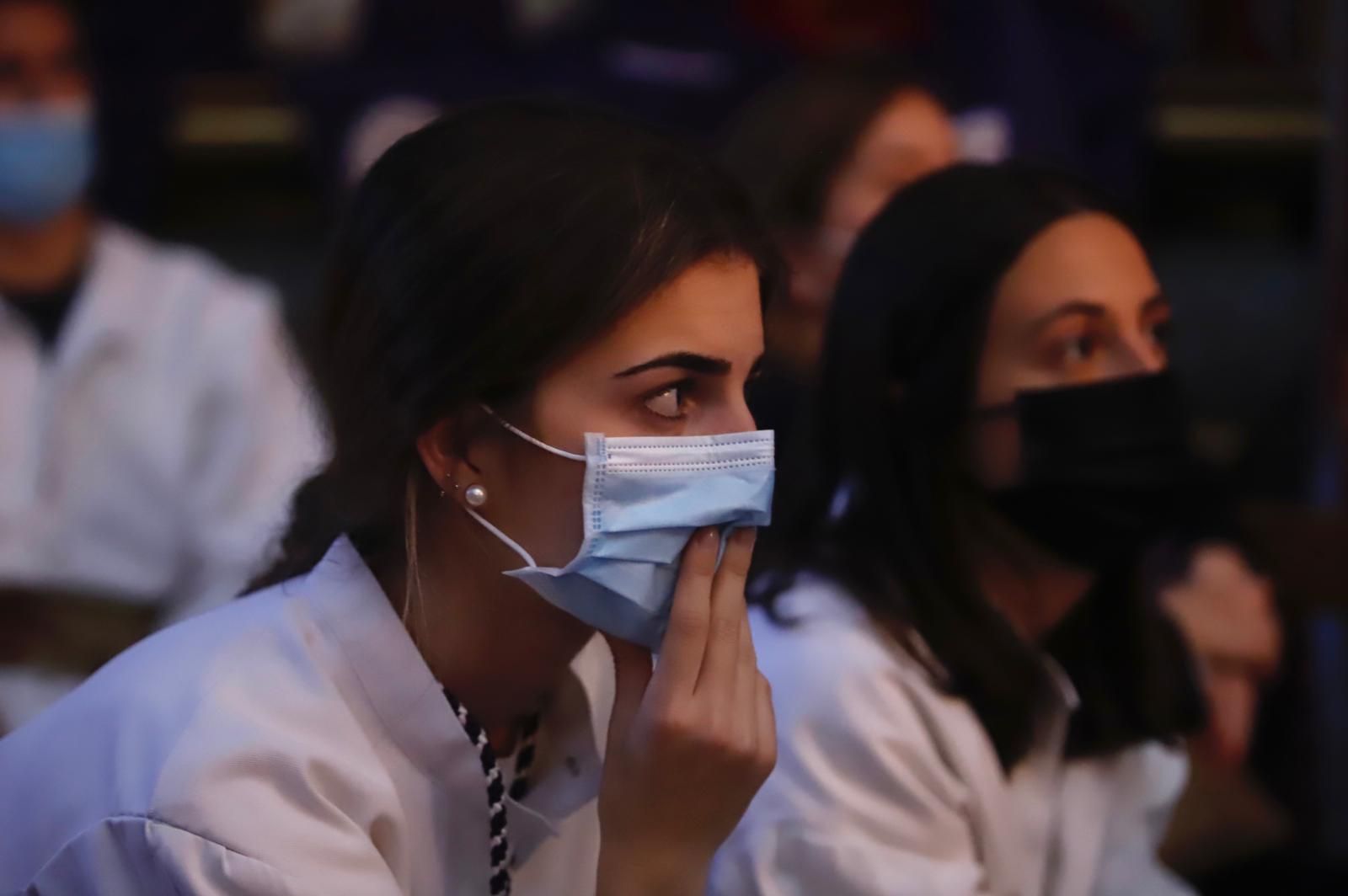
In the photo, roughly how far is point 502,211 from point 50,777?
0.59m

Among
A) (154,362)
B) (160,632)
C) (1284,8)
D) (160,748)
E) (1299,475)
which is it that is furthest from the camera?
(1284,8)

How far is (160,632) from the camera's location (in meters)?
1.41

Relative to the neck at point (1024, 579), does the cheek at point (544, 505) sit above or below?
above

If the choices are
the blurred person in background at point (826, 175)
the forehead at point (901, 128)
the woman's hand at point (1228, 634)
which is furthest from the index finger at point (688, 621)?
the forehead at point (901, 128)

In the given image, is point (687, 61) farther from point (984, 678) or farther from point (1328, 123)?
point (984, 678)

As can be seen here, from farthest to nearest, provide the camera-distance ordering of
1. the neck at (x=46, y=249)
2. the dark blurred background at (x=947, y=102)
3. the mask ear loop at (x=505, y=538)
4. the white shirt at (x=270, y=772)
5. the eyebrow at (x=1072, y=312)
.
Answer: the dark blurred background at (x=947, y=102) < the neck at (x=46, y=249) < the eyebrow at (x=1072, y=312) < the mask ear loop at (x=505, y=538) < the white shirt at (x=270, y=772)

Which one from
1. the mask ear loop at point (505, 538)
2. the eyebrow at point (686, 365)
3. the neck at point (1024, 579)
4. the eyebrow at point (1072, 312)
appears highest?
the eyebrow at point (686, 365)

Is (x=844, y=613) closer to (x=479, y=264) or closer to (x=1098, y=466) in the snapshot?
(x=1098, y=466)

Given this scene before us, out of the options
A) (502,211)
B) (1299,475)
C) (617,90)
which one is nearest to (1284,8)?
(1299,475)

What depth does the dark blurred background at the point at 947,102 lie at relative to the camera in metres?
3.74

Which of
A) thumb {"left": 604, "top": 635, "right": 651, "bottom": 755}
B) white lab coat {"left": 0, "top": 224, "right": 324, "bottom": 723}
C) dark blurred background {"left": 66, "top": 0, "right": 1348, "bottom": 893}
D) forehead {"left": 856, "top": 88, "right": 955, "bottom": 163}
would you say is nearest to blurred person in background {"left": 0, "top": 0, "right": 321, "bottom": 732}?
white lab coat {"left": 0, "top": 224, "right": 324, "bottom": 723}

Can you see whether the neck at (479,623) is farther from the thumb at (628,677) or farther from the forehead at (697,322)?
the forehead at (697,322)

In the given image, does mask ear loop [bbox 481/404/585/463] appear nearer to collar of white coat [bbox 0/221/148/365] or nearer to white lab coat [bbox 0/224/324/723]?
white lab coat [bbox 0/224/324/723]

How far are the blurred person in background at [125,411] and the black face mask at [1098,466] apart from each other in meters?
1.33
